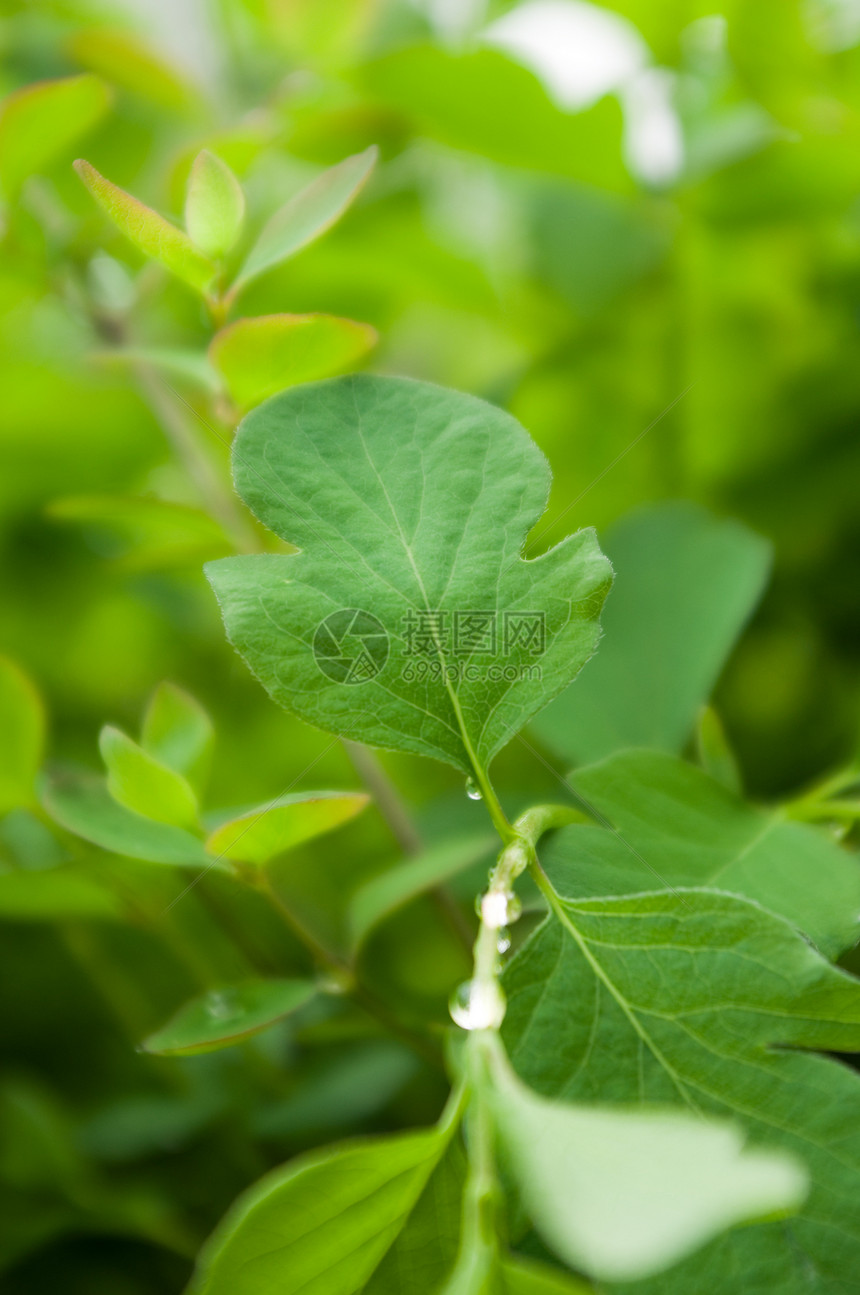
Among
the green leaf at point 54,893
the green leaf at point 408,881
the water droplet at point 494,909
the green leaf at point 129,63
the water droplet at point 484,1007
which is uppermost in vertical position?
the green leaf at point 129,63

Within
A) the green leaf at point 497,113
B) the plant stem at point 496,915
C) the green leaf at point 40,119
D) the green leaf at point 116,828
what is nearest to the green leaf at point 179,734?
the green leaf at point 116,828

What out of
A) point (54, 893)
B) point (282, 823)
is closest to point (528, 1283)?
point (282, 823)

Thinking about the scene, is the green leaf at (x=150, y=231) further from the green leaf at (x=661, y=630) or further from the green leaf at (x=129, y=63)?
the green leaf at (x=129, y=63)

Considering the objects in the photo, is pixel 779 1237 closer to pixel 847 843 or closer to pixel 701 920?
pixel 701 920

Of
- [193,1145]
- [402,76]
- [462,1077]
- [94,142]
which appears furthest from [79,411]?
[462,1077]

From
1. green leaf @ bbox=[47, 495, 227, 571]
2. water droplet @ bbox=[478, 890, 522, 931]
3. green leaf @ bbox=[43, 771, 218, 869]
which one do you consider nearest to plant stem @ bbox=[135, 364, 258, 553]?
green leaf @ bbox=[47, 495, 227, 571]

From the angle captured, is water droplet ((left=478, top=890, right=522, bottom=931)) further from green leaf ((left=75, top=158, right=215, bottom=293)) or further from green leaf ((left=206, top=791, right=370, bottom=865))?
green leaf ((left=75, top=158, right=215, bottom=293))

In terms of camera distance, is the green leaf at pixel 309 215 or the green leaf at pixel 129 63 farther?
the green leaf at pixel 129 63
